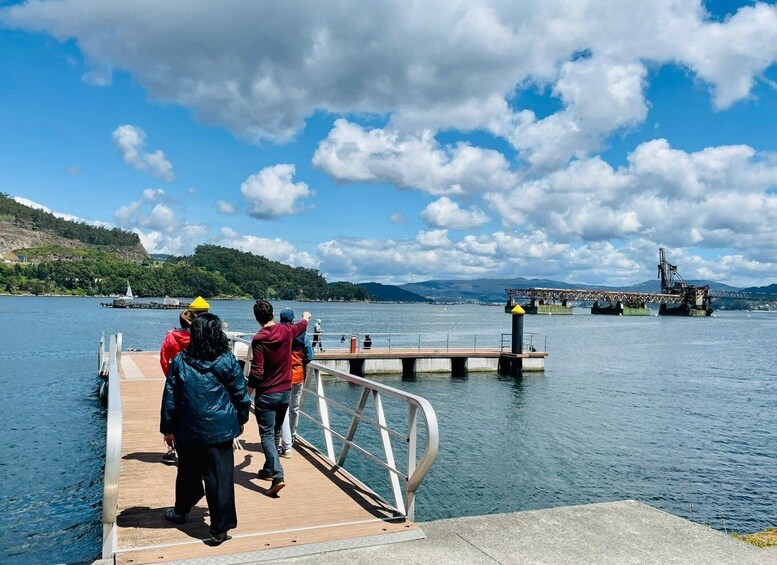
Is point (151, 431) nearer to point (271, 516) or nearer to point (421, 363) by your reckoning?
point (271, 516)

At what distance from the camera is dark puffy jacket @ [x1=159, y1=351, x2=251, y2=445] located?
5391mm

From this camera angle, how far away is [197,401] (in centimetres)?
538

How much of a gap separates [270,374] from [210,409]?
81.1 inches

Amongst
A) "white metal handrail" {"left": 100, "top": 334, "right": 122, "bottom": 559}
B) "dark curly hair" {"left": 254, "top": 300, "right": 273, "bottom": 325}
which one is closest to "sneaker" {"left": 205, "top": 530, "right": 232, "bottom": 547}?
"white metal handrail" {"left": 100, "top": 334, "right": 122, "bottom": 559}

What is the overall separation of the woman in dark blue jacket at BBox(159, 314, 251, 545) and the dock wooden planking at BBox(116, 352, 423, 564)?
Result: 0.43m

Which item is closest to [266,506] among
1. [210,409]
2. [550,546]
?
[210,409]

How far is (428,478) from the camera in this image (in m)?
14.7

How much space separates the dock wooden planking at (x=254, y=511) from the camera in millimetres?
5418

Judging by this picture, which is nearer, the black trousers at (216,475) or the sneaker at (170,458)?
the black trousers at (216,475)

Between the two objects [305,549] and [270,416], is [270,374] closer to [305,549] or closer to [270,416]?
[270,416]

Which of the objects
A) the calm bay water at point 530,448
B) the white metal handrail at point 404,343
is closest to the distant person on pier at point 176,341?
the calm bay water at point 530,448

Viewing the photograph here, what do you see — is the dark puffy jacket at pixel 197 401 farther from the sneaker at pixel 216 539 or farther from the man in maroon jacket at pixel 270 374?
the man in maroon jacket at pixel 270 374

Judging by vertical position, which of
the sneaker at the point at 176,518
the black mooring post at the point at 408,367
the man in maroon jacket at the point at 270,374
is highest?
the man in maroon jacket at the point at 270,374

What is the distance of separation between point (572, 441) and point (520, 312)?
1700cm
